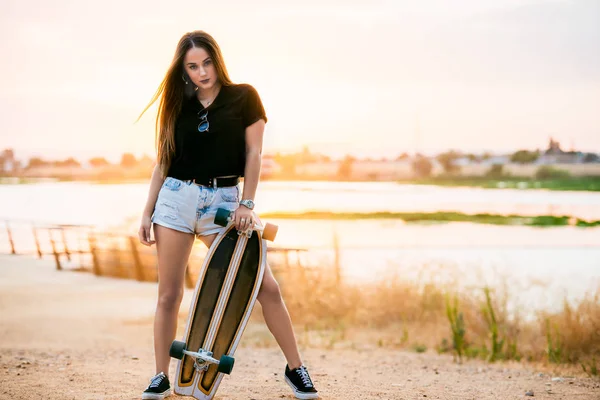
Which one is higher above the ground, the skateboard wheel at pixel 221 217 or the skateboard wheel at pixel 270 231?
the skateboard wheel at pixel 221 217

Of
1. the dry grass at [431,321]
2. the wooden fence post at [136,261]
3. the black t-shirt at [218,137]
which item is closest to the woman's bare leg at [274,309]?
the black t-shirt at [218,137]

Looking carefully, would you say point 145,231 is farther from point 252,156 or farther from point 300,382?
point 300,382

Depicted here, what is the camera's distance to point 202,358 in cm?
295

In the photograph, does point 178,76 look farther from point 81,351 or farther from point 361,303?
point 361,303

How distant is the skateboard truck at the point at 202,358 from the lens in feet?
9.52

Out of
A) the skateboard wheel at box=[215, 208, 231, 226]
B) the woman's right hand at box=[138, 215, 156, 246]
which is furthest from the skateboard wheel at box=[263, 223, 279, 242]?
the woman's right hand at box=[138, 215, 156, 246]

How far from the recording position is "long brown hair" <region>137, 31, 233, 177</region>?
9.32ft

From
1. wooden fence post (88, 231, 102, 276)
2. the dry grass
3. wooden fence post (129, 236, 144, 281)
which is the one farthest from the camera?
wooden fence post (88, 231, 102, 276)

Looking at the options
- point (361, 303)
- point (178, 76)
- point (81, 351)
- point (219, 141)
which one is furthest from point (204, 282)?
point (361, 303)

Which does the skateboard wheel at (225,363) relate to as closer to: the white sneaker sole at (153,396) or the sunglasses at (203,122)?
the white sneaker sole at (153,396)

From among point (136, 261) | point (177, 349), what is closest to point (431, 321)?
point (177, 349)

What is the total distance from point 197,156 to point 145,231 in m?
0.44

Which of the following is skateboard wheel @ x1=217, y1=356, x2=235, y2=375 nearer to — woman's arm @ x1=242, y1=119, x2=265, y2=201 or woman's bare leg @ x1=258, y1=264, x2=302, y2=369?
woman's bare leg @ x1=258, y1=264, x2=302, y2=369

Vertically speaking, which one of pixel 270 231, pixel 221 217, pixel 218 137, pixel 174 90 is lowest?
pixel 270 231
